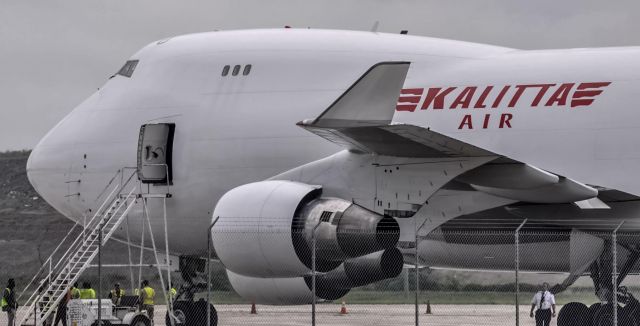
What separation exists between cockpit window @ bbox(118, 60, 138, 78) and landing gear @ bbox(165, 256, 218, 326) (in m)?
3.46

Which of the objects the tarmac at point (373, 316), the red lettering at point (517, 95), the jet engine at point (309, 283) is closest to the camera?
the red lettering at point (517, 95)

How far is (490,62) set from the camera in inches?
888

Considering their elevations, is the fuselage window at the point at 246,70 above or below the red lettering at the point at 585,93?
above

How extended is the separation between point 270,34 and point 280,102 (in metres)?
1.44

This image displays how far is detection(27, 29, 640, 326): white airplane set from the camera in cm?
2109

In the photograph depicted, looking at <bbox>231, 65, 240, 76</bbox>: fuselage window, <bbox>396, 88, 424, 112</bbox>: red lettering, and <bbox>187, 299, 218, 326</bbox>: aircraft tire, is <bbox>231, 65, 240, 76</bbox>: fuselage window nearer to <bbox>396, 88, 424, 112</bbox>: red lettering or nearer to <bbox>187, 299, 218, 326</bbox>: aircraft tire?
<bbox>396, 88, 424, 112</bbox>: red lettering

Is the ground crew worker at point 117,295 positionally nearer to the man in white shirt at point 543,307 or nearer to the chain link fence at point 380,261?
the chain link fence at point 380,261

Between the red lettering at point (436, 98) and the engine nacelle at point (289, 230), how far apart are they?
202 centimetres

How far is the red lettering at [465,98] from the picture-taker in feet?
72.5

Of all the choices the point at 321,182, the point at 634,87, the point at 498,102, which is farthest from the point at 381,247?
the point at 634,87

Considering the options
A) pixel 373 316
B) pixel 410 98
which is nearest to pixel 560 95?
pixel 410 98

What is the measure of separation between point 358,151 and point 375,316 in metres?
14.2

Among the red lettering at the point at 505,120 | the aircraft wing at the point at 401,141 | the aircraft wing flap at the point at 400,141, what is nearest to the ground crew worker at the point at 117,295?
the aircraft wing at the point at 401,141

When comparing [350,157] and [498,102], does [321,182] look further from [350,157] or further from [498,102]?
[498,102]
